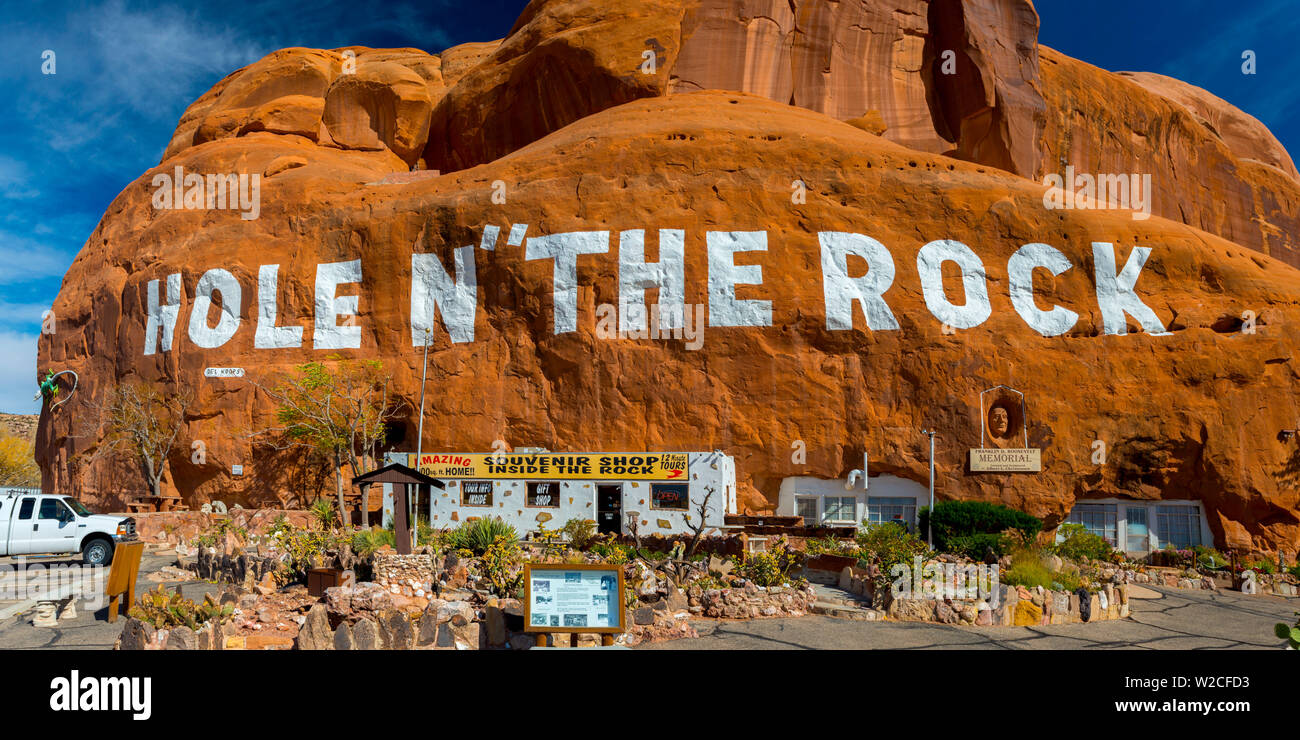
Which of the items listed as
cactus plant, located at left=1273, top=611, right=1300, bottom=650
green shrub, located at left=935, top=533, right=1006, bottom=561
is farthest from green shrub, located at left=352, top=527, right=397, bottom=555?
cactus plant, located at left=1273, top=611, right=1300, bottom=650

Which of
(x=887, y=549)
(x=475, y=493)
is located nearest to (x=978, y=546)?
(x=887, y=549)

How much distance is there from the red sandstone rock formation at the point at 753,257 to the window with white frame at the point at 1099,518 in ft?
2.25

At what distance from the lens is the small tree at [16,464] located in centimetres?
6644

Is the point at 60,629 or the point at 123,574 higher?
the point at 123,574

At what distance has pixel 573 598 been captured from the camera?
880 centimetres

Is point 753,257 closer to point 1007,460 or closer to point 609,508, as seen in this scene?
point 1007,460

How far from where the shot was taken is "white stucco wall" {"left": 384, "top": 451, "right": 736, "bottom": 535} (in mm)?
26391

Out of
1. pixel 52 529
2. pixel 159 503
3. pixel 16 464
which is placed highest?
pixel 52 529

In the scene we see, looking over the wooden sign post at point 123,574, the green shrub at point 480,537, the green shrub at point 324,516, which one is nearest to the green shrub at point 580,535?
the green shrub at point 480,537

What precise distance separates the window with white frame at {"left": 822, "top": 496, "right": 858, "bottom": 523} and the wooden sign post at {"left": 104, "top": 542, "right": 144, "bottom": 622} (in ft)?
76.9

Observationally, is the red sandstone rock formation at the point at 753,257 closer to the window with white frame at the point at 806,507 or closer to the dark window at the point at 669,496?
the window with white frame at the point at 806,507

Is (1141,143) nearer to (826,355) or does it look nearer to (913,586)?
(826,355)

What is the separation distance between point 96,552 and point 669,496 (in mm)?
15982
